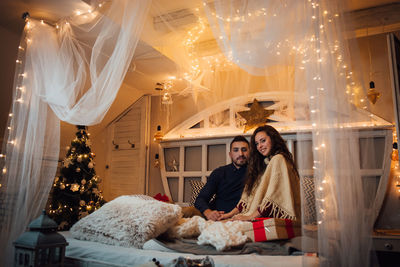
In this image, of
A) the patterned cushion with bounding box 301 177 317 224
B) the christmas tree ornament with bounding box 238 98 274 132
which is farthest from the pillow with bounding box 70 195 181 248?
the christmas tree ornament with bounding box 238 98 274 132

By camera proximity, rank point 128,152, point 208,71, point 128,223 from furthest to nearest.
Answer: point 128,152
point 208,71
point 128,223

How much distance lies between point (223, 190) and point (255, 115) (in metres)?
1.17

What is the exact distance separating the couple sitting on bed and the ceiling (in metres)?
1.09

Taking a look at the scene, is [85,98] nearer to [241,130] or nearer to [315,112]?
[315,112]

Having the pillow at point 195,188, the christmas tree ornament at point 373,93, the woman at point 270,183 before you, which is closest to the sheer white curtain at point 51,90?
the woman at point 270,183

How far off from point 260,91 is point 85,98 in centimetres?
205

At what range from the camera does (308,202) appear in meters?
1.56

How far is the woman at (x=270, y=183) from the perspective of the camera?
2.15 m

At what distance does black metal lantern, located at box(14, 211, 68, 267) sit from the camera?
151 centimetres

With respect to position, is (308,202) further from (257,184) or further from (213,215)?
(213,215)

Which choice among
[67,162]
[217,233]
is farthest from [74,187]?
[217,233]

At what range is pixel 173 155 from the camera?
4434 mm

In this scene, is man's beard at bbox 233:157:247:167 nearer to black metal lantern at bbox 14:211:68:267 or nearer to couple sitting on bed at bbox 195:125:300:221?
couple sitting on bed at bbox 195:125:300:221

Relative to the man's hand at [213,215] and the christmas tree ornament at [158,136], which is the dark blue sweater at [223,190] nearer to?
the man's hand at [213,215]
